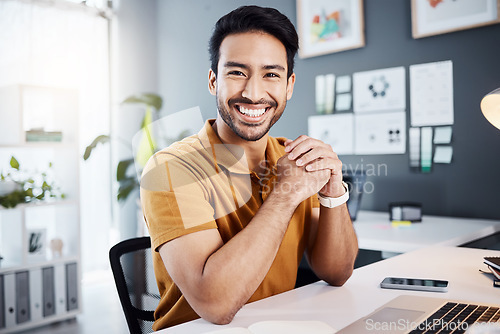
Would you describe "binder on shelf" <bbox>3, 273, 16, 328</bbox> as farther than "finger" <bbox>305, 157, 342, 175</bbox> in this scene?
Yes

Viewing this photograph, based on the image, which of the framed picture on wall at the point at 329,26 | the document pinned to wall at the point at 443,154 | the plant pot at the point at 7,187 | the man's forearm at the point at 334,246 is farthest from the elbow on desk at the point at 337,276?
the plant pot at the point at 7,187

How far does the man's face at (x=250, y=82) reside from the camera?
127 cm

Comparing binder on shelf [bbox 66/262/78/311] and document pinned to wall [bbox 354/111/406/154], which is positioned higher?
document pinned to wall [bbox 354/111/406/154]

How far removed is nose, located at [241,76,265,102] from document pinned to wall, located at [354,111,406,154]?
5.61ft

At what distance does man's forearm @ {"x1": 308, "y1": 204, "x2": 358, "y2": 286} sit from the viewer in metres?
1.21

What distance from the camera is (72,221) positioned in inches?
130

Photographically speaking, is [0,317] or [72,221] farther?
[72,221]

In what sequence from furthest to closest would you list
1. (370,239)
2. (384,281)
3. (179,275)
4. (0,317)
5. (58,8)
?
1. (58,8)
2. (0,317)
3. (370,239)
4. (384,281)
5. (179,275)

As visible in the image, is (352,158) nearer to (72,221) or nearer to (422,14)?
(422,14)

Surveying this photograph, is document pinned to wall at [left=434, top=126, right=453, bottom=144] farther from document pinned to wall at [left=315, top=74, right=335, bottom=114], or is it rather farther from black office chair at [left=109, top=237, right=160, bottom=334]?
black office chair at [left=109, top=237, right=160, bottom=334]

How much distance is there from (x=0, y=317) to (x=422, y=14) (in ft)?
10.1

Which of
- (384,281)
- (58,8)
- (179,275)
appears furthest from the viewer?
(58,8)

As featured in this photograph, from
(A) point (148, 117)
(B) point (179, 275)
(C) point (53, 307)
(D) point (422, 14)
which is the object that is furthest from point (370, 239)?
(A) point (148, 117)

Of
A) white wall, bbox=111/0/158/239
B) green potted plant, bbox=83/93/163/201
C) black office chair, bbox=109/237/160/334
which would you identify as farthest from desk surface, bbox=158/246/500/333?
white wall, bbox=111/0/158/239
